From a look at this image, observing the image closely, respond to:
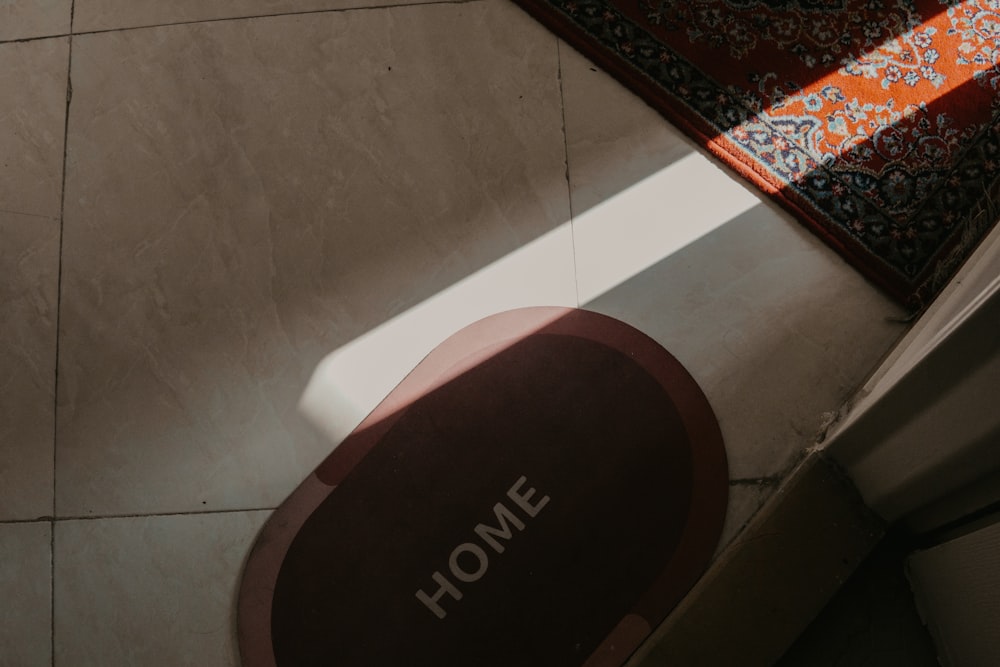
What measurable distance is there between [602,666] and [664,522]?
311 millimetres

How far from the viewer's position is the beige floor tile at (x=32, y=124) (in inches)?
77.8

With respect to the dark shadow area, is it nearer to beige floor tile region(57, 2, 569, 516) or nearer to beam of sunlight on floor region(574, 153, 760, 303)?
beam of sunlight on floor region(574, 153, 760, 303)

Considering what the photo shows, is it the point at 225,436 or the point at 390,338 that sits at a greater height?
the point at 390,338

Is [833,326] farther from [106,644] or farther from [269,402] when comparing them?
[106,644]

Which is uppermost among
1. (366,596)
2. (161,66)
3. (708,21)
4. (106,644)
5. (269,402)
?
(708,21)

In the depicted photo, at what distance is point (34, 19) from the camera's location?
2115 mm

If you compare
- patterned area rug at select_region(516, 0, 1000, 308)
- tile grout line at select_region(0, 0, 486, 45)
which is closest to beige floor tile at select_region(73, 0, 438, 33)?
tile grout line at select_region(0, 0, 486, 45)

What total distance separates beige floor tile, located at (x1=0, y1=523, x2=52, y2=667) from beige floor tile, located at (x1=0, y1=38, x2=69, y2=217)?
784 millimetres

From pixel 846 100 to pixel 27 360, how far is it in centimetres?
204

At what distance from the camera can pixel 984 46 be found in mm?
1872

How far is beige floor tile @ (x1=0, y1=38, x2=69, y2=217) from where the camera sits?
198 cm

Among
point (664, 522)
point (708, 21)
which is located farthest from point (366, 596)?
point (708, 21)

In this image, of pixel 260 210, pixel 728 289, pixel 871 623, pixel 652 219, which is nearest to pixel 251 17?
pixel 260 210

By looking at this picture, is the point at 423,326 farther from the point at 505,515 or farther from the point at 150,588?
the point at 150,588
